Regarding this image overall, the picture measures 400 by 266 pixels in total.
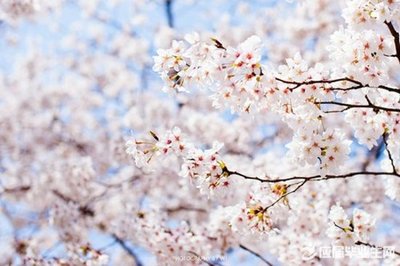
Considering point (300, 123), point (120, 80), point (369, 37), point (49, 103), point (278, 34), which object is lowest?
point (300, 123)

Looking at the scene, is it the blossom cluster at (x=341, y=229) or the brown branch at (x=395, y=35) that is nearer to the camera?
the brown branch at (x=395, y=35)

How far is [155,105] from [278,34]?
137 inches

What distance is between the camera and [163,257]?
6.18m

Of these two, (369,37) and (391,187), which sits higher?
(369,37)

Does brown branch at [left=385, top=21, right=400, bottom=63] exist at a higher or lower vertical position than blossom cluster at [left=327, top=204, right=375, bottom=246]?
higher

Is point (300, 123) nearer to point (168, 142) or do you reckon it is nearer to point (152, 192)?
point (168, 142)

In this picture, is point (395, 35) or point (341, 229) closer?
point (395, 35)

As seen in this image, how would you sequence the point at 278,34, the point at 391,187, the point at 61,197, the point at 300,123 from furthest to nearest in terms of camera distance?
the point at 278,34 < the point at 61,197 < the point at 391,187 < the point at 300,123

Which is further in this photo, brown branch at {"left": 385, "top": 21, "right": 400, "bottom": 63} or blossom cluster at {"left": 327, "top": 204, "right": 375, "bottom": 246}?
blossom cluster at {"left": 327, "top": 204, "right": 375, "bottom": 246}

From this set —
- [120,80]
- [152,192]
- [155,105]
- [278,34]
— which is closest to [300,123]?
[152,192]

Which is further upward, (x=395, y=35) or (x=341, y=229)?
(x=395, y=35)

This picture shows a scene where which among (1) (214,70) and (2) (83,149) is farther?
(2) (83,149)

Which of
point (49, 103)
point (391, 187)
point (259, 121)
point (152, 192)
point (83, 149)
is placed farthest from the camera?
point (49, 103)

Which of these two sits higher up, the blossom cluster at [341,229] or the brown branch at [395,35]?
the brown branch at [395,35]
